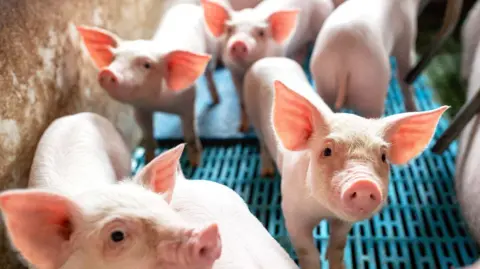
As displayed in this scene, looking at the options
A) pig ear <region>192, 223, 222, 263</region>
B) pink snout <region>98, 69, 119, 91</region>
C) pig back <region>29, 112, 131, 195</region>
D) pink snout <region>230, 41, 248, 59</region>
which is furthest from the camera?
pink snout <region>230, 41, 248, 59</region>

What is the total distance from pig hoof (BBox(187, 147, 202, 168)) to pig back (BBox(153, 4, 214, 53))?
0.39 meters

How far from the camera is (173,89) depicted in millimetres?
1767

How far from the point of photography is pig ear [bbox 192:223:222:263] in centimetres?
82

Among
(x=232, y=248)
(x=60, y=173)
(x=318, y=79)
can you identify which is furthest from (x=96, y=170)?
(x=318, y=79)

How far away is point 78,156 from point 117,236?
59 centimetres

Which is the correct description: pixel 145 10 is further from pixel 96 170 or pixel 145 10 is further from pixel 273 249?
pixel 273 249

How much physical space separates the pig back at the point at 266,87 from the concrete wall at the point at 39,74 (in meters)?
0.54

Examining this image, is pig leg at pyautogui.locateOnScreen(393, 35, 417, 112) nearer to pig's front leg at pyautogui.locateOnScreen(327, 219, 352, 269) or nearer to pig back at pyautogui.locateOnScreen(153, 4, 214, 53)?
pig back at pyautogui.locateOnScreen(153, 4, 214, 53)

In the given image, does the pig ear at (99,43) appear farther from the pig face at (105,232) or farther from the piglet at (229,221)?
the pig face at (105,232)

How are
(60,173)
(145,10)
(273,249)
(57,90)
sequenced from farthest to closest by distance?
(145,10), (57,90), (60,173), (273,249)

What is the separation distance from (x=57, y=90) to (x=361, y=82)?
38.3 inches

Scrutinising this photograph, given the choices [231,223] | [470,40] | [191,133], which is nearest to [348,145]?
[231,223]

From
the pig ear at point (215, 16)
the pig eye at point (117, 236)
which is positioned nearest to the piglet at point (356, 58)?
the pig ear at point (215, 16)

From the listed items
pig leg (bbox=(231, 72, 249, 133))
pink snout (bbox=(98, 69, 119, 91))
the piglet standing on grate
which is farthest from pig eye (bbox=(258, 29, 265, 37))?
the piglet standing on grate
